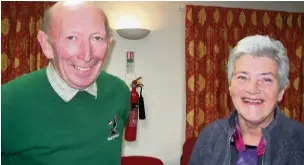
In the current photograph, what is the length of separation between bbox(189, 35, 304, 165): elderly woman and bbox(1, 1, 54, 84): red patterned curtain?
9.07 feet

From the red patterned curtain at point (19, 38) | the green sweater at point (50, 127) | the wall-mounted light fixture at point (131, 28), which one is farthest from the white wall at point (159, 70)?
the green sweater at point (50, 127)

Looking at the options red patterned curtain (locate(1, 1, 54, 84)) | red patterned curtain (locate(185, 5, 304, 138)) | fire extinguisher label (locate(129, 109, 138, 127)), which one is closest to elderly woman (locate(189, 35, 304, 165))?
fire extinguisher label (locate(129, 109, 138, 127))

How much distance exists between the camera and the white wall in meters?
3.86

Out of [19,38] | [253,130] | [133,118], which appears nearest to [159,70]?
[133,118]

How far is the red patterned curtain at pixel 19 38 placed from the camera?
11.5ft

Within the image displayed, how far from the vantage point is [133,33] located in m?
3.70

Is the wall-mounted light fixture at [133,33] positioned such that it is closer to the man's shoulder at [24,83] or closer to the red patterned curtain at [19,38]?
the red patterned curtain at [19,38]

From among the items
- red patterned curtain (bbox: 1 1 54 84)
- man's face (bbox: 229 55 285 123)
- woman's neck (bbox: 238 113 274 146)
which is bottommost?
woman's neck (bbox: 238 113 274 146)

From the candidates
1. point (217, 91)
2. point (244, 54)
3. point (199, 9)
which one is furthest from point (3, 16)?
point (244, 54)

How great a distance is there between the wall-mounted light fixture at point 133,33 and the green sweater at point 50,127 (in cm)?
246

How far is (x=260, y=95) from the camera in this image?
4.16ft

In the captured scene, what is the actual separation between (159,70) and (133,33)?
57cm

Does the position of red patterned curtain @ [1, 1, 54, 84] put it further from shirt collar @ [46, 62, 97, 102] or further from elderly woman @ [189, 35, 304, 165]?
elderly woman @ [189, 35, 304, 165]

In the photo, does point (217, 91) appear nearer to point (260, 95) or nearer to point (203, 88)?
point (203, 88)
